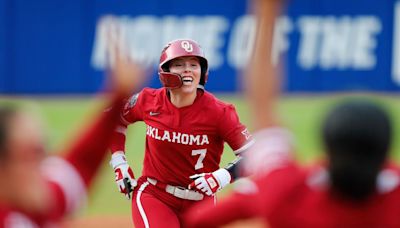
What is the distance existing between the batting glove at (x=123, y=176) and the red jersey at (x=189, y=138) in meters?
0.13

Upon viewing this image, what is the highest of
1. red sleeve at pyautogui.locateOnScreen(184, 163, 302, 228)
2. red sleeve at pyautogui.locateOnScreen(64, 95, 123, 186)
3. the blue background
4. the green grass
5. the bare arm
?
the bare arm

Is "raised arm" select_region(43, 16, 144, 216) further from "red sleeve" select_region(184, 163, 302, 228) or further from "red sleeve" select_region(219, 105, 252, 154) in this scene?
"red sleeve" select_region(219, 105, 252, 154)

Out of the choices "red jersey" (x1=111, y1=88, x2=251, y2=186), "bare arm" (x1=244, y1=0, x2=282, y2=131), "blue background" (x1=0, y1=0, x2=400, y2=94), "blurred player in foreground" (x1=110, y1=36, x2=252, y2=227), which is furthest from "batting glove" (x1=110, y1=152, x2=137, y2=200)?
"blue background" (x1=0, y1=0, x2=400, y2=94)

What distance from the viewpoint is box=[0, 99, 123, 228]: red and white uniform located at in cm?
282

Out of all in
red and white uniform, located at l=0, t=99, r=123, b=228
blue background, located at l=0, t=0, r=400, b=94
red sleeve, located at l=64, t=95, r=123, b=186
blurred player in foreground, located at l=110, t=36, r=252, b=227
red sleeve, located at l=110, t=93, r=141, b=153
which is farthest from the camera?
blue background, located at l=0, t=0, r=400, b=94

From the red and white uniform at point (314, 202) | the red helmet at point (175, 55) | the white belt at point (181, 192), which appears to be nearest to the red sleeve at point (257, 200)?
the red and white uniform at point (314, 202)

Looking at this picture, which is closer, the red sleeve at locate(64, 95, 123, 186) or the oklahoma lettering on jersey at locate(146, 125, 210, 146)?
the red sleeve at locate(64, 95, 123, 186)

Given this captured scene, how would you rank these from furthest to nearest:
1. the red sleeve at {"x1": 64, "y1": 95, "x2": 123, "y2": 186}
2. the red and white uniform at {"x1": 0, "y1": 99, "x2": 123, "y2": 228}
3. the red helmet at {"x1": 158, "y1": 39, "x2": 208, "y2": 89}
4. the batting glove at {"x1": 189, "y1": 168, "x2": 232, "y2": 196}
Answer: the red helmet at {"x1": 158, "y1": 39, "x2": 208, "y2": 89}
the batting glove at {"x1": 189, "y1": 168, "x2": 232, "y2": 196}
the red sleeve at {"x1": 64, "y1": 95, "x2": 123, "y2": 186}
the red and white uniform at {"x1": 0, "y1": 99, "x2": 123, "y2": 228}

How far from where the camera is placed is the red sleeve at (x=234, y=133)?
707cm

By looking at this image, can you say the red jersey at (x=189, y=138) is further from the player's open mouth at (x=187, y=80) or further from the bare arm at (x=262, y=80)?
the bare arm at (x=262, y=80)

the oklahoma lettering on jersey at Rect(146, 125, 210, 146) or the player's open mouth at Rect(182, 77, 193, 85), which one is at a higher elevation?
the player's open mouth at Rect(182, 77, 193, 85)

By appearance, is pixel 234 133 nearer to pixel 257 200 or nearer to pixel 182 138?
pixel 182 138

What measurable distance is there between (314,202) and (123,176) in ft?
15.0

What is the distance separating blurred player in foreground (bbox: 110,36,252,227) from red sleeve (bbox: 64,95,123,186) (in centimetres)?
387
